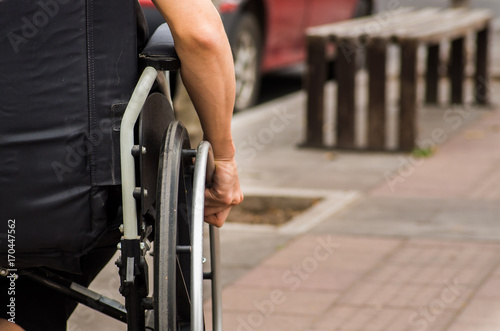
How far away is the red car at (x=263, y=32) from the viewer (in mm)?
9023

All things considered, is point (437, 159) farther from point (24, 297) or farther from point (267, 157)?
point (24, 297)

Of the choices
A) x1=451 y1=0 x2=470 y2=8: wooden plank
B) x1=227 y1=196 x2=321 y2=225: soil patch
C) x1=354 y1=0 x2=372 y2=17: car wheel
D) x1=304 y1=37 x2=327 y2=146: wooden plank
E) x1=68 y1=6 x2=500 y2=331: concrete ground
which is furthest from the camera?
x1=451 y1=0 x2=470 y2=8: wooden plank

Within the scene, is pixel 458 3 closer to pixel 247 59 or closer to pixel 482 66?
pixel 482 66

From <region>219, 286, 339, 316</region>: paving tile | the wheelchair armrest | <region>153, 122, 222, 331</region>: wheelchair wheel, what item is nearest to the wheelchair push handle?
<region>153, 122, 222, 331</region>: wheelchair wheel

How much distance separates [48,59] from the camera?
1891 mm

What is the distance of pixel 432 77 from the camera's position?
30.7 feet

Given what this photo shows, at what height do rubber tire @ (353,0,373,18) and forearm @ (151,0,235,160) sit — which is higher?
forearm @ (151,0,235,160)

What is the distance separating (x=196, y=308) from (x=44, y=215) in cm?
37

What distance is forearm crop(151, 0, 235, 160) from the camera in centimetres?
204

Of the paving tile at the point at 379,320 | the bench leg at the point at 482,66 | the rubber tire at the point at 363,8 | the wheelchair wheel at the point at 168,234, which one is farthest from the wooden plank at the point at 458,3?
the wheelchair wheel at the point at 168,234

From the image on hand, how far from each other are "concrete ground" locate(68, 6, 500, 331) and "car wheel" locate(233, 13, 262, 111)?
1.32 m

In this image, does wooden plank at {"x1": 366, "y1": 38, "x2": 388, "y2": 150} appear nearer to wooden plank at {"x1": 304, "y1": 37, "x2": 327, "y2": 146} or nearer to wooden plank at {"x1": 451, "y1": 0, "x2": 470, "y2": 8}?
wooden plank at {"x1": 304, "y1": 37, "x2": 327, "y2": 146}

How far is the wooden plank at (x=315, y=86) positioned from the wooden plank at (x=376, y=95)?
368 mm

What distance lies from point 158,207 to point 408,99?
5620 mm
